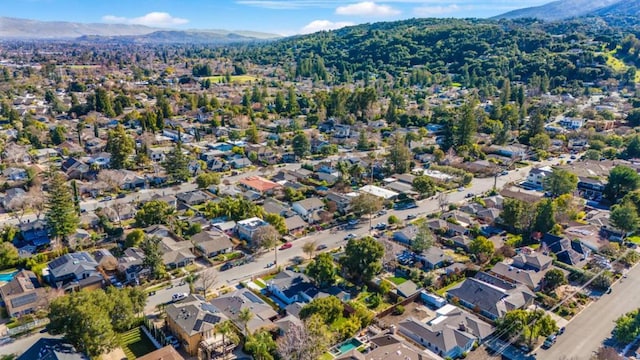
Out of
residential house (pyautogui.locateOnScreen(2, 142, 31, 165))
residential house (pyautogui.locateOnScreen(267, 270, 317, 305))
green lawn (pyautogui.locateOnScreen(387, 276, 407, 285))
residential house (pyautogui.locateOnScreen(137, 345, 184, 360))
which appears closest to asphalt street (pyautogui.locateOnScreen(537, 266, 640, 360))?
green lawn (pyautogui.locateOnScreen(387, 276, 407, 285))

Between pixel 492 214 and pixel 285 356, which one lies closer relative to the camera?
pixel 285 356

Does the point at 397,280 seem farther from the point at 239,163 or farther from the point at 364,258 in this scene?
the point at 239,163

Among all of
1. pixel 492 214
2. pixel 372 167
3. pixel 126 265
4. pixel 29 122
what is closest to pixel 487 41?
pixel 372 167

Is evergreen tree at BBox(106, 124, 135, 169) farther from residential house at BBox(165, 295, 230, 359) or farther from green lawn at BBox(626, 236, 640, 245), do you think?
green lawn at BBox(626, 236, 640, 245)

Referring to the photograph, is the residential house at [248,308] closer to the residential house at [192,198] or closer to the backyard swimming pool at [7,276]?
the backyard swimming pool at [7,276]

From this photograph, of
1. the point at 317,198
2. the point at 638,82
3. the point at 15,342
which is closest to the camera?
the point at 15,342

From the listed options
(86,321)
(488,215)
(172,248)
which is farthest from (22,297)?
(488,215)

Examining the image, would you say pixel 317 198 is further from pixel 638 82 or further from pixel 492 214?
pixel 638 82

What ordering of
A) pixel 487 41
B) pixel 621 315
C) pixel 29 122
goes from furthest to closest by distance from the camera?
pixel 487 41 < pixel 29 122 < pixel 621 315
